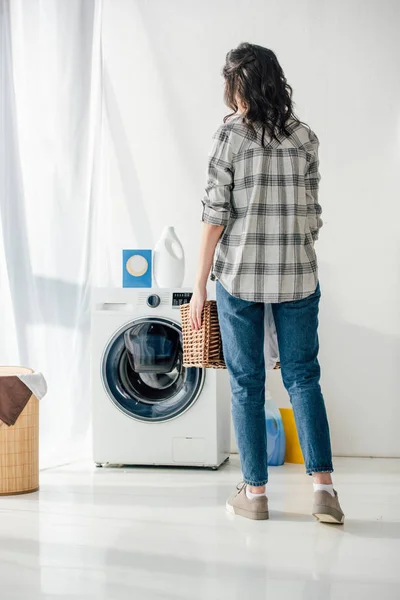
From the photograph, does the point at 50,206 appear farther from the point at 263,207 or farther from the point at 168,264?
the point at 263,207

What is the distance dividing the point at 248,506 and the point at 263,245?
77 cm

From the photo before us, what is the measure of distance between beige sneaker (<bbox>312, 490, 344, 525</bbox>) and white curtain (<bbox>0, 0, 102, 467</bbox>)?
4.79ft

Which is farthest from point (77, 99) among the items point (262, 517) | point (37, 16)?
point (262, 517)

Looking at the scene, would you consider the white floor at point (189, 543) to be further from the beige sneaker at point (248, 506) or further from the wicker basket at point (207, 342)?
the wicker basket at point (207, 342)

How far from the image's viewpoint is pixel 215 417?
307 cm

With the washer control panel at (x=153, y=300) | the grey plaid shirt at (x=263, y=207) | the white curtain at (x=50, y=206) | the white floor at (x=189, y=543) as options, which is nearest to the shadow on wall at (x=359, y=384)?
the white floor at (x=189, y=543)

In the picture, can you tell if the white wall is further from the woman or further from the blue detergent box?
the woman

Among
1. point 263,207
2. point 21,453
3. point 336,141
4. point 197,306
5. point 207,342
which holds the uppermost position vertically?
point 336,141

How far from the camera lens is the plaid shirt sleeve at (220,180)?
2129mm

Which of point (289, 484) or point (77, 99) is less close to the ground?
point (77, 99)

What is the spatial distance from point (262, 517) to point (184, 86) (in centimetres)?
213

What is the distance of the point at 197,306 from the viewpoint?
228 cm

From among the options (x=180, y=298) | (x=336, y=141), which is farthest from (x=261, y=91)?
(x=336, y=141)

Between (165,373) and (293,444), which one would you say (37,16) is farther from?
(293,444)
